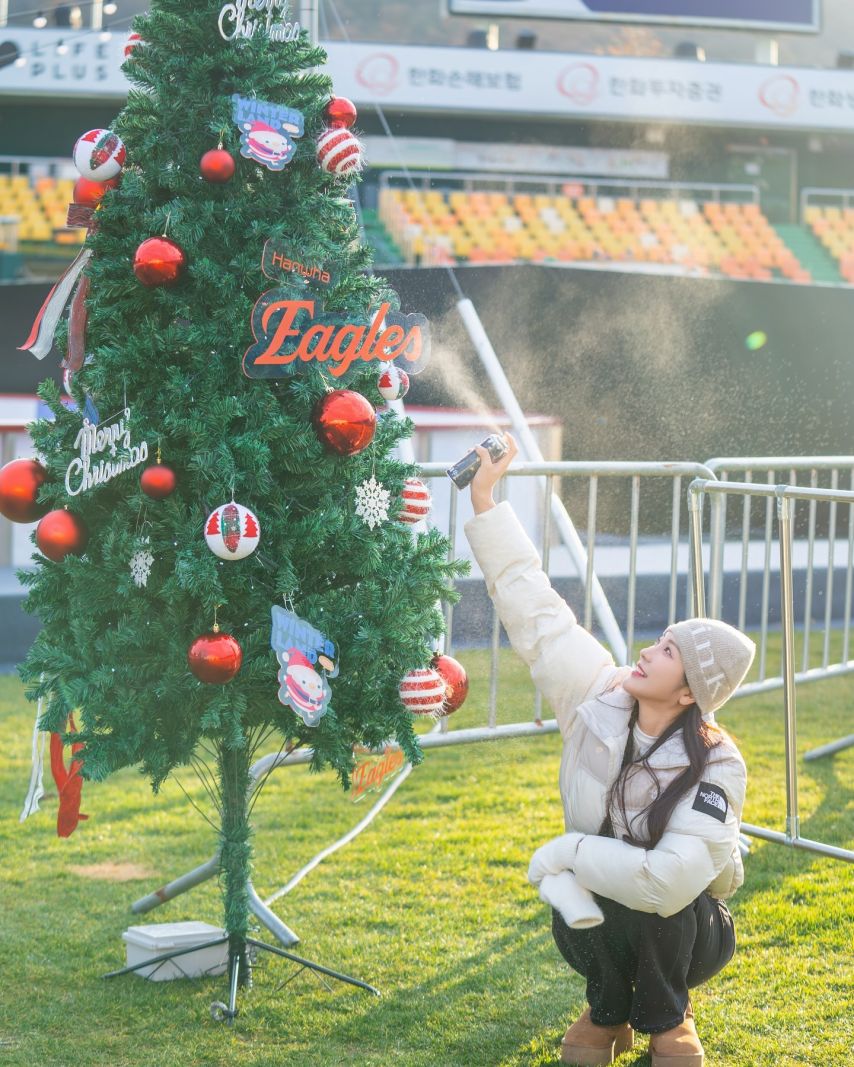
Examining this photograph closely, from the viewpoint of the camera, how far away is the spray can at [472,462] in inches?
118

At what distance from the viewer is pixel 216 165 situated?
9.26ft

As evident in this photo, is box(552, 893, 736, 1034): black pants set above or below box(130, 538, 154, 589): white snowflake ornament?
below

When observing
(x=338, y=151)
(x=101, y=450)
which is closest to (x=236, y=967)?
(x=101, y=450)

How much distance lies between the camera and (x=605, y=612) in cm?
466

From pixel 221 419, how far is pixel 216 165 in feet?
1.81

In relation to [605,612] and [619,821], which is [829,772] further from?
[619,821]

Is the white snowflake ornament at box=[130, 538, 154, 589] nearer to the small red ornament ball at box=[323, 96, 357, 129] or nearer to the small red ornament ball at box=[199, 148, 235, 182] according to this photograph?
the small red ornament ball at box=[199, 148, 235, 182]

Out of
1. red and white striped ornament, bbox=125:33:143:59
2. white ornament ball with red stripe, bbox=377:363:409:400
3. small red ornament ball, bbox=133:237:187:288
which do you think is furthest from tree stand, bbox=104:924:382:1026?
red and white striped ornament, bbox=125:33:143:59

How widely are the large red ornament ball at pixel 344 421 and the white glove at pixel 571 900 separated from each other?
1.04 meters

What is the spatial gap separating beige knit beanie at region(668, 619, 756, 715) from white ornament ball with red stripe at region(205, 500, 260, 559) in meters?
0.93

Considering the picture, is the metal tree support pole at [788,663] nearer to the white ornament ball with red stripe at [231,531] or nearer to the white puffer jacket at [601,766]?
the white puffer jacket at [601,766]

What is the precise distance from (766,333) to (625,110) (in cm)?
829

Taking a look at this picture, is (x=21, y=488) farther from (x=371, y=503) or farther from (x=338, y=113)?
(x=338, y=113)

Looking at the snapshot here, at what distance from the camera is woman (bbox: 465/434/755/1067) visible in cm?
269
